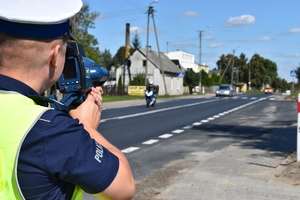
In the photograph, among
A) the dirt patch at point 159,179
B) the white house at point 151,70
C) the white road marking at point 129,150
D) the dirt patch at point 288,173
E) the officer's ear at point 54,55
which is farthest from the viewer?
the white house at point 151,70

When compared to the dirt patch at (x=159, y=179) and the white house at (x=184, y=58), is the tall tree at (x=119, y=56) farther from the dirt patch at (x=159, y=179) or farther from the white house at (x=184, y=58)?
the dirt patch at (x=159, y=179)

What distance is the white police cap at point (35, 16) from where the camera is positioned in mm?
1380

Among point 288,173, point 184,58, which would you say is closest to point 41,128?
point 288,173

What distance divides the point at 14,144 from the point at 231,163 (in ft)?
23.9

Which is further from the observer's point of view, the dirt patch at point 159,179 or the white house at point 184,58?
the white house at point 184,58

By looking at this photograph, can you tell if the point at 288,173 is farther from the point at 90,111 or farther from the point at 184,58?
the point at 184,58

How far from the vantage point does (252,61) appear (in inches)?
5581

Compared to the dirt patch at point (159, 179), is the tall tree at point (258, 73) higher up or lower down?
higher up

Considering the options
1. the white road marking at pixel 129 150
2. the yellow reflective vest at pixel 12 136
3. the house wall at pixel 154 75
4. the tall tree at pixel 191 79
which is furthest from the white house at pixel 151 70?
the yellow reflective vest at pixel 12 136

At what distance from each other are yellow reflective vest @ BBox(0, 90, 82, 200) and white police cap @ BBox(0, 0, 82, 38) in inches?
9.4

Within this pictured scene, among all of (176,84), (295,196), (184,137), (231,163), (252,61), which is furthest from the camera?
(252,61)

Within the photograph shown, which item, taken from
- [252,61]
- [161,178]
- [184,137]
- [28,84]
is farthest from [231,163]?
A: [252,61]

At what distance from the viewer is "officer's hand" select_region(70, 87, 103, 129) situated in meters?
1.75

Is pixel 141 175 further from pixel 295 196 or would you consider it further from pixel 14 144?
pixel 14 144
